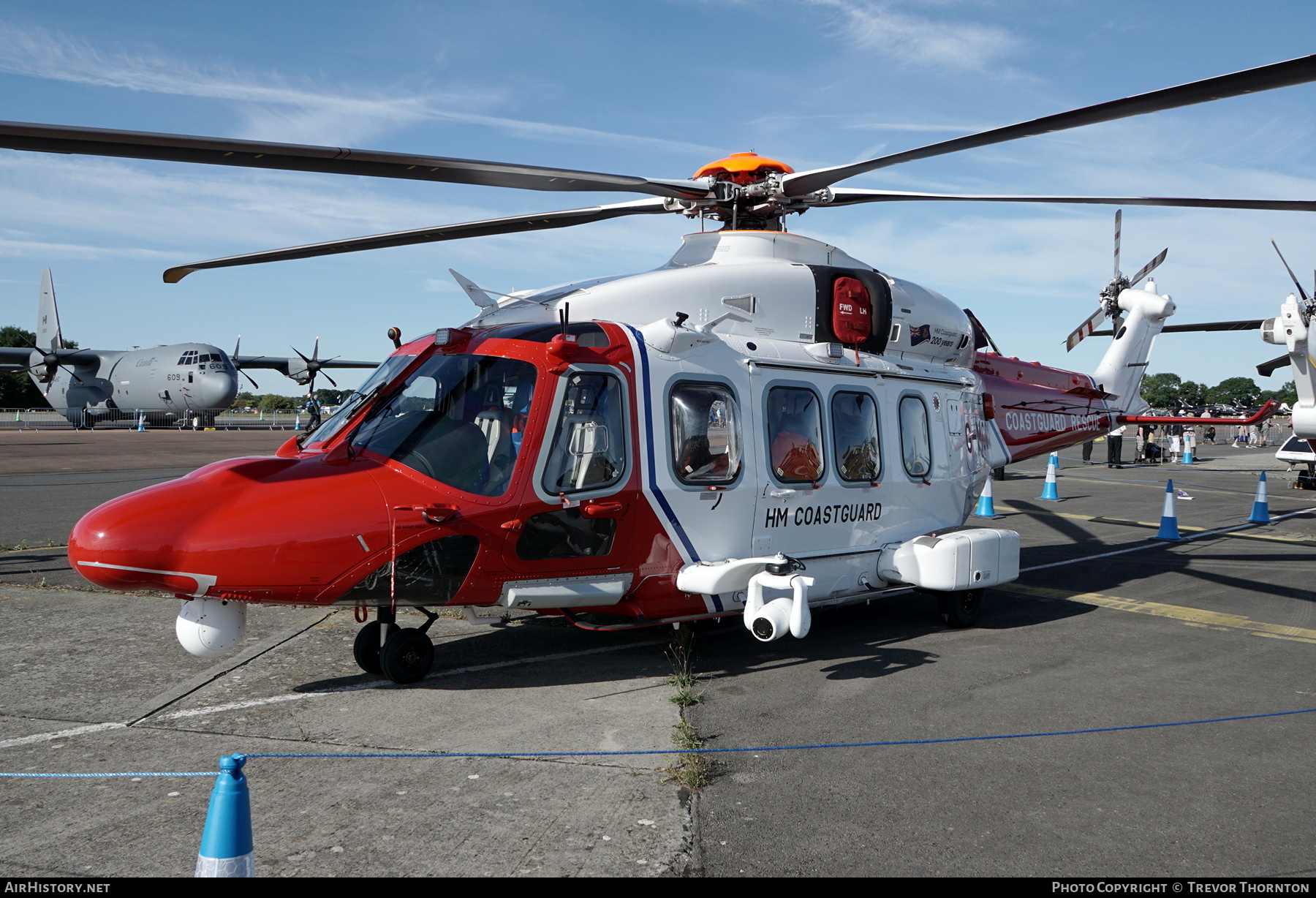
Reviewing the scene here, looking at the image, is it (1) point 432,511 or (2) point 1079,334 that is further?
(2) point 1079,334

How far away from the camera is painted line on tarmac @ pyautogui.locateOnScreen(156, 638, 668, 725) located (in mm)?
5418

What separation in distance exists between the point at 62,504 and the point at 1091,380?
1610 centimetres

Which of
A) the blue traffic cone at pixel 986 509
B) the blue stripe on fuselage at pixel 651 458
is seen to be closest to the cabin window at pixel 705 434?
the blue stripe on fuselage at pixel 651 458

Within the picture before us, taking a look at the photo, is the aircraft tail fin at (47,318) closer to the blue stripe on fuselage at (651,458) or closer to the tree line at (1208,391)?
the blue stripe on fuselage at (651,458)

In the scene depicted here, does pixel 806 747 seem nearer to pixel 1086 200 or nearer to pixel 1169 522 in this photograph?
pixel 1086 200

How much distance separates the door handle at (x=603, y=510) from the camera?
230 inches

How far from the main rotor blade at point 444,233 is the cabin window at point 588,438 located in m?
2.02

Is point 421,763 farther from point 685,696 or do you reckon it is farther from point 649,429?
point 649,429

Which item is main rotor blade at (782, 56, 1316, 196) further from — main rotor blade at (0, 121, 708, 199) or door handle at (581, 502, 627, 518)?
door handle at (581, 502, 627, 518)

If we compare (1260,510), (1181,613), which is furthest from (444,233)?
(1260,510)

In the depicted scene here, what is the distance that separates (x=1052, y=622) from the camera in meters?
8.27

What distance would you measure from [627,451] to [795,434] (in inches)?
62.8

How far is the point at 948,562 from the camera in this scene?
731cm

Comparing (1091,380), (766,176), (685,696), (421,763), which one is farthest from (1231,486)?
(421,763)
